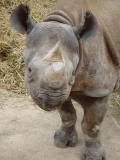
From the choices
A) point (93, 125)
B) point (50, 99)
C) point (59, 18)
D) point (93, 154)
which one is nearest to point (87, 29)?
point (59, 18)

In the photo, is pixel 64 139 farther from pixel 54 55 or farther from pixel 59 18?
pixel 54 55

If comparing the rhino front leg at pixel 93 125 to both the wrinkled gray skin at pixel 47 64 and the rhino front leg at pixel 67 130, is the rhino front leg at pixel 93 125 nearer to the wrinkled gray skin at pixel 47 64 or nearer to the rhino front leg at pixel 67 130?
the rhino front leg at pixel 67 130

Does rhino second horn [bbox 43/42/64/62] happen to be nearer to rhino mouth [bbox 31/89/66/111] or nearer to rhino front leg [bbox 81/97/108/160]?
rhino mouth [bbox 31/89/66/111]

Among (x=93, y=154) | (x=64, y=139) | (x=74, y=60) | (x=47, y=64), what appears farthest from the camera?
(x=64, y=139)

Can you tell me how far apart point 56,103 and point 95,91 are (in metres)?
0.61

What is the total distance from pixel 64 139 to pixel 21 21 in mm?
1362

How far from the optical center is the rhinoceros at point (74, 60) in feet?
6.93

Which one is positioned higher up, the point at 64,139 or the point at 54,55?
the point at 54,55

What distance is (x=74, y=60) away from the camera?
7.48 feet

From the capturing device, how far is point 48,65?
205 cm

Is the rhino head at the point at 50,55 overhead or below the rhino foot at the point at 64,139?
overhead

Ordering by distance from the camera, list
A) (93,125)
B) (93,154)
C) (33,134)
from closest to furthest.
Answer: (93,125) < (93,154) < (33,134)

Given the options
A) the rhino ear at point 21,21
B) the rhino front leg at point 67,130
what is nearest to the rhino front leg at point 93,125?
the rhino front leg at point 67,130

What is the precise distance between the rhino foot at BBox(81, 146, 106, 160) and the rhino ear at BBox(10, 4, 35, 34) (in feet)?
4.27
